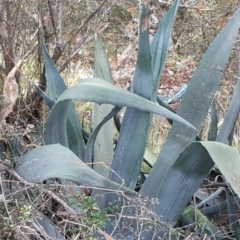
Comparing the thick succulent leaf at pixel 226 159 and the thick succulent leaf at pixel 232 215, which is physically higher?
the thick succulent leaf at pixel 226 159

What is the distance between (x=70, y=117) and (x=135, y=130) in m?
0.30

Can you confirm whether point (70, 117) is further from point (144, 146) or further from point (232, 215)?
point (232, 215)

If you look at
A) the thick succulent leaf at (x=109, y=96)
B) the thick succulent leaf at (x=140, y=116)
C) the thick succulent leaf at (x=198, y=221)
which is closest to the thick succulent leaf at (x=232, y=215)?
the thick succulent leaf at (x=198, y=221)

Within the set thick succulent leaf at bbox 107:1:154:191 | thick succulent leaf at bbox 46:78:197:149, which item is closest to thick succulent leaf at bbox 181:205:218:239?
thick succulent leaf at bbox 107:1:154:191

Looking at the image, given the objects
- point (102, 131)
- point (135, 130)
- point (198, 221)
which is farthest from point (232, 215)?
point (102, 131)

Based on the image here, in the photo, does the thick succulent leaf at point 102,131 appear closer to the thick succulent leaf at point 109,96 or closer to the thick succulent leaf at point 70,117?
the thick succulent leaf at point 70,117

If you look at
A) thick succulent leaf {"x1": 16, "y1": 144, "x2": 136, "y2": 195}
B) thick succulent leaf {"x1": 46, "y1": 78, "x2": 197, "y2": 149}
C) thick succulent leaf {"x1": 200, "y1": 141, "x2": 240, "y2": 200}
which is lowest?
thick succulent leaf {"x1": 16, "y1": 144, "x2": 136, "y2": 195}

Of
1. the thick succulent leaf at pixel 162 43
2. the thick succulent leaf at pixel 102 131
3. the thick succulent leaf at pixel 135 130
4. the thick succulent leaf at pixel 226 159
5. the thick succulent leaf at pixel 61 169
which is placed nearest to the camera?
the thick succulent leaf at pixel 226 159

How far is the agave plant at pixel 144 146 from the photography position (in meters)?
1.14

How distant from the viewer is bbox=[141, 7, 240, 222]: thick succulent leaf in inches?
50.9

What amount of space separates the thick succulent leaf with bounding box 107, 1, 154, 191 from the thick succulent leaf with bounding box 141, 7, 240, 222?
58 millimetres

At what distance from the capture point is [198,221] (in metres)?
1.23

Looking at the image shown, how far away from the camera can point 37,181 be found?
3.79ft

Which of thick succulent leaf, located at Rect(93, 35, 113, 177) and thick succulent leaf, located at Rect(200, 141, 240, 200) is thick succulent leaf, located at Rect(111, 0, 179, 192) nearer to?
thick succulent leaf, located at Rect(93, 35, 113, 177)
